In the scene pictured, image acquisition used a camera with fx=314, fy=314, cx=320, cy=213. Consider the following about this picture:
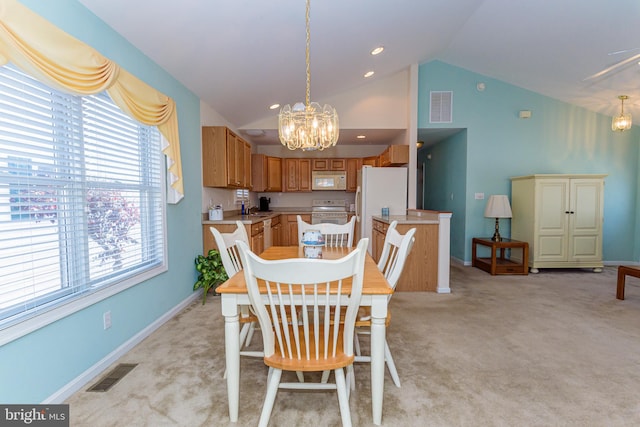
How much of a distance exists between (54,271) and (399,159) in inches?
182

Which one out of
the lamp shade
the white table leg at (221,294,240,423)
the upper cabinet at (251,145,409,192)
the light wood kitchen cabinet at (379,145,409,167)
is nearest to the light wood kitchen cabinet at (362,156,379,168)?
the upper cabinet at (251,145,409,192)

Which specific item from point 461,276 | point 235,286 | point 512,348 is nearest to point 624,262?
point 461,276

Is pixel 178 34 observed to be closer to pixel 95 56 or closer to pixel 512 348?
pixel 95 56

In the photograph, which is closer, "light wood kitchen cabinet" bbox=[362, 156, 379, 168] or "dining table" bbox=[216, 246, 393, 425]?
"dining table" bbox=[216, 246, 393, 425]

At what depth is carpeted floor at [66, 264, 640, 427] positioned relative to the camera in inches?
64.6

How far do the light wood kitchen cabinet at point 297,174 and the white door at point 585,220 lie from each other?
449cm

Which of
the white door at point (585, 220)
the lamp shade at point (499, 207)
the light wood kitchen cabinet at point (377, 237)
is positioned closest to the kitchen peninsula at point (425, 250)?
the light wood kitchen cabinet at point (377, 237)

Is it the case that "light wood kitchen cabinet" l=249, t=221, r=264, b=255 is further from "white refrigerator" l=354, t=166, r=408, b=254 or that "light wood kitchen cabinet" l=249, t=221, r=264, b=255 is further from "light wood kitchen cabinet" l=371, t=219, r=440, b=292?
"light wood kitchen cabinet" l=371, t=219, r=440, b=292

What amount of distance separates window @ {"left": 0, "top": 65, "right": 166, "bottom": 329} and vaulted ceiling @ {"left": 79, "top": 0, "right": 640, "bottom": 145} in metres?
0.70

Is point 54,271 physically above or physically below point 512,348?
above

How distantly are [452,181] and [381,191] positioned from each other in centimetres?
188

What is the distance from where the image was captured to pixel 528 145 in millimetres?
5398

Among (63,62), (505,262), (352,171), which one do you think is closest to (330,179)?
(352,171)

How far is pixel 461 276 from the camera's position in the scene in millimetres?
4703
